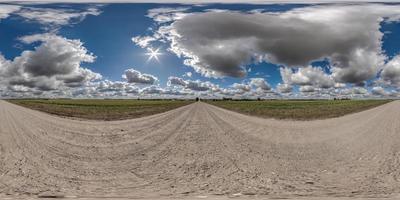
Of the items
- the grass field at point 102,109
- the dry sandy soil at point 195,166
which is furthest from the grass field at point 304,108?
the grass field at point 102,109

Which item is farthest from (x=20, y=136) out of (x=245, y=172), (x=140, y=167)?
(x=245, y=172)

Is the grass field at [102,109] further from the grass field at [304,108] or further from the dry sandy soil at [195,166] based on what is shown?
the grass field at [304,108]

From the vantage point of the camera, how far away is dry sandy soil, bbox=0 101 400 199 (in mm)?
5328

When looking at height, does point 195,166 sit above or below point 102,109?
below

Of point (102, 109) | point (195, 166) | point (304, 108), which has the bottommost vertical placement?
point (195, 166)

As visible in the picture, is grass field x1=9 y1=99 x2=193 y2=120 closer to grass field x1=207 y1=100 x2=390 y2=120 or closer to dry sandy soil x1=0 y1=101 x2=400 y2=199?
dry sandy soil x1=0 y1=101 x2=400 y2=199

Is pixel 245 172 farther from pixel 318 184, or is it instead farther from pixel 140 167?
pixel 140 167

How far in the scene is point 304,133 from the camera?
11.6m

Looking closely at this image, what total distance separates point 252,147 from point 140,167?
133 inches

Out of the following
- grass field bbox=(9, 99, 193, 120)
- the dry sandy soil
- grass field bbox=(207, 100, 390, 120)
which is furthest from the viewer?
grass field bbox=(207, 100, 390, 120)

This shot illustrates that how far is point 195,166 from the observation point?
7.36 m

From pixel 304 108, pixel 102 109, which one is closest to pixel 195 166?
pixel 304 108

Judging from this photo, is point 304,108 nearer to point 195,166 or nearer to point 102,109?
point 195,166

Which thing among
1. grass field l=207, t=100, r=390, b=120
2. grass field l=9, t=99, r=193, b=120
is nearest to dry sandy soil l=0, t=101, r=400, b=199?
grass field l=207, t=100, r=390, b=120
